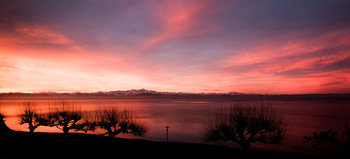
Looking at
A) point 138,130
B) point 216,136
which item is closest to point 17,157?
point 138,130

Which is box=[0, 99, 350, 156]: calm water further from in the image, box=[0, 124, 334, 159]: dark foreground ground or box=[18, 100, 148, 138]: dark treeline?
box=[0, 124, 334, 159]: dark foreground ground

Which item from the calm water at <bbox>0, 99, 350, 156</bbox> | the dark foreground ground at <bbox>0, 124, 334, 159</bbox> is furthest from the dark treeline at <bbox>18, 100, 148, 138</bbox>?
the calm water at <bbox>0, 99, 350, 156</bbox>

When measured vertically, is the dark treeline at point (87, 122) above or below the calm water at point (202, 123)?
above

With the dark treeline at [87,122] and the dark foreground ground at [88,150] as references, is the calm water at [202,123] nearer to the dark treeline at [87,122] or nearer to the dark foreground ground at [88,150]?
the dark treeline at [87,122]

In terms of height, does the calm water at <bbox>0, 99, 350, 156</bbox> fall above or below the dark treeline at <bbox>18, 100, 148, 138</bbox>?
below

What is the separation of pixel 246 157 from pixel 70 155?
15430 millimetres

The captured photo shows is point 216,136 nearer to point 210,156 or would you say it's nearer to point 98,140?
point 210,156

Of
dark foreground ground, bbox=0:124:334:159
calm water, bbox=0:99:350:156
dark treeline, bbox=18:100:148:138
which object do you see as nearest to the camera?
dark foreground ground, bbox=0:124:334:159

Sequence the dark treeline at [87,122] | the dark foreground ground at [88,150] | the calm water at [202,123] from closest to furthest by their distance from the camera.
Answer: the dark foreground ground at [88,150] < the dark treeline at [87,122] < the calm water at [202,123]

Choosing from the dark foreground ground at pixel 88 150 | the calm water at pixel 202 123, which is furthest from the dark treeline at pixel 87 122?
the calm water at pixel 202 123

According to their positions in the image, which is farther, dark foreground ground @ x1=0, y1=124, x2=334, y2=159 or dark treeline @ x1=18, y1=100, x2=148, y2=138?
dark treeline @ x1=18, y1=100, x2=148, y2=138

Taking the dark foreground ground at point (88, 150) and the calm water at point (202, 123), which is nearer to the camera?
the dark foreground ground at point (88, 150)

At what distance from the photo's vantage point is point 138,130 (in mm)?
23641

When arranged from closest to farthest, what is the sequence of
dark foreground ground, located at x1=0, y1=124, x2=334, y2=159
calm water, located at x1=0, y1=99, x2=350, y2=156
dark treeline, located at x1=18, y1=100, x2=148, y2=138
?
dark foreground ground, located at x1=0, y1=124, x2=334, y2=159 < dark treeline, located at x1=18, y1=100, x2=148, y2=138 < calm water, located at x1=0, y1=99, x2=350, y2=156
